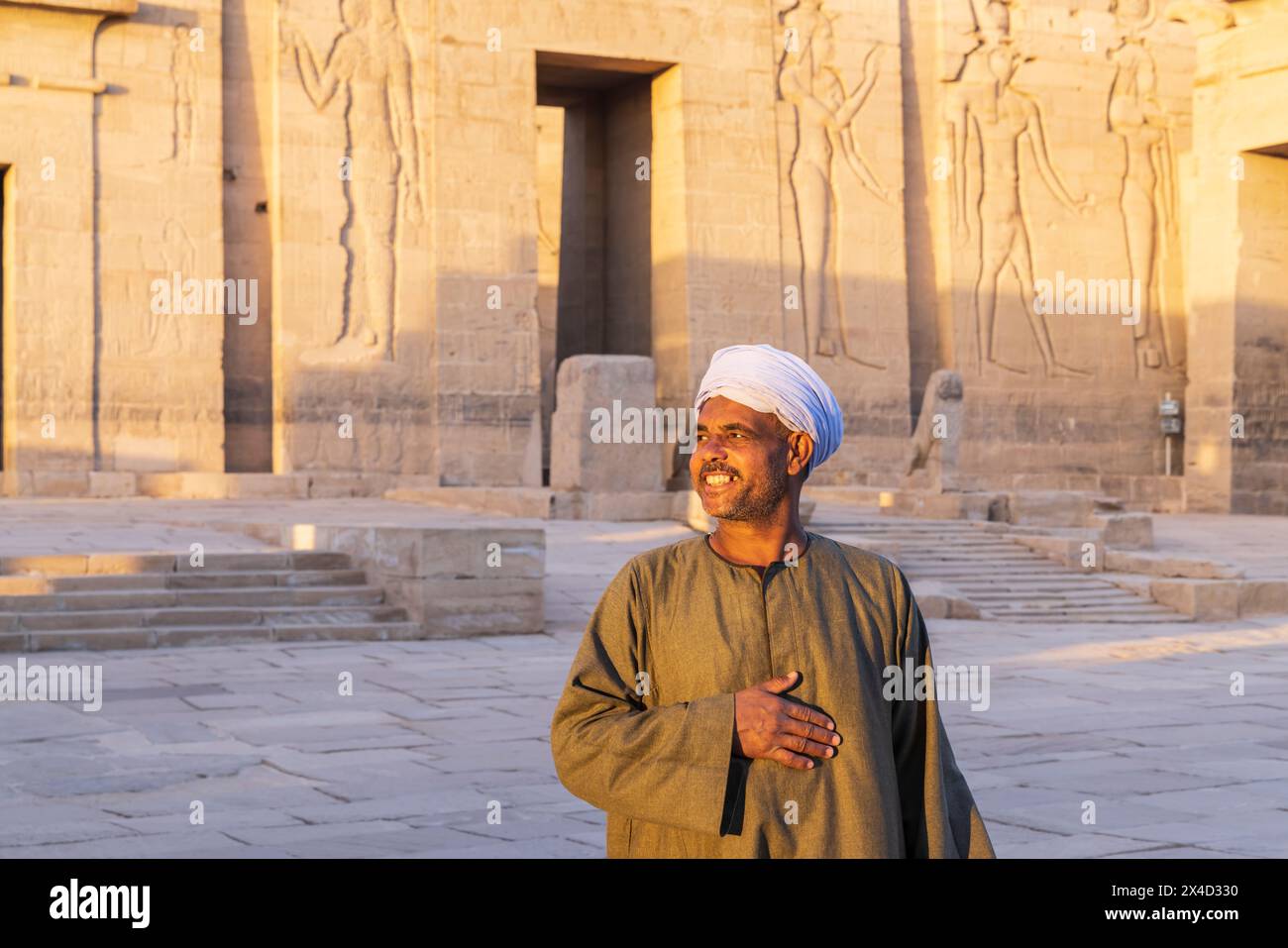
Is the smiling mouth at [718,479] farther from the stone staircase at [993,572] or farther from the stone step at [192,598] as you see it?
the stone staircase at [993,572]

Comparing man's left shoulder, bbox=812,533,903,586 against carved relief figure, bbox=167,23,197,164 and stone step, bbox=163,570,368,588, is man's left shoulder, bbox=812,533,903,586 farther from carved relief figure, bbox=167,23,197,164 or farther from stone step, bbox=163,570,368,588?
carved relief figure, bbox=167,23,197,164

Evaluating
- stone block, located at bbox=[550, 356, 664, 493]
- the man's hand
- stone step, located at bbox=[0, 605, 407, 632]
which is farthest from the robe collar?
stone block, located at bbox=[550, 356, 664, 493]

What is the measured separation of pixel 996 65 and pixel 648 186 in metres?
5.34

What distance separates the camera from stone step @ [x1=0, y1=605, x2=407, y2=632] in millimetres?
10086

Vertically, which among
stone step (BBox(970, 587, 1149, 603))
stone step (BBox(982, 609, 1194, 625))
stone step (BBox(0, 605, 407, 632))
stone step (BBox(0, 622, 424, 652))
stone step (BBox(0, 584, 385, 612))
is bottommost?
stone step (BBox(982, 609, 1194, 625))

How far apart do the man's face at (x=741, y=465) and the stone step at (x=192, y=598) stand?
27.0ft

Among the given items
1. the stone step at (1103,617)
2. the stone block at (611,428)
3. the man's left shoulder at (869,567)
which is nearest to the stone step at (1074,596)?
the stone step at (1103,617)

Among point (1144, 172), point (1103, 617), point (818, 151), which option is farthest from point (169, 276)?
point (1144, 172)

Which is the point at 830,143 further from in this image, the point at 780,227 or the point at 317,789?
the point at 317,789

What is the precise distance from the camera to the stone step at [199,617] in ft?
33.1

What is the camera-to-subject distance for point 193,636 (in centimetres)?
1021

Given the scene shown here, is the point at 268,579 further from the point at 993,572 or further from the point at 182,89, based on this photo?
the point at 182,89

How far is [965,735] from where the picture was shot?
7.46 meters
